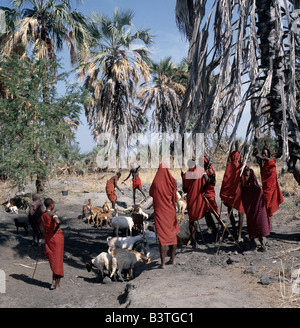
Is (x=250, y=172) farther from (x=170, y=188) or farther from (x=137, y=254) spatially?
(x=137, y=254)

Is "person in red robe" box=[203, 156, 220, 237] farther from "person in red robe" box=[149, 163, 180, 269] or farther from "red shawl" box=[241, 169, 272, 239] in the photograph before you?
"person in red robe" box=[149, 163, 180, 269]

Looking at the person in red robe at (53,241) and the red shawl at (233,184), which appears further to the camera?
the red shawl at (233,184)

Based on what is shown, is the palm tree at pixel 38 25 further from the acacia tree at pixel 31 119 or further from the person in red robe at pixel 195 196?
the person in red robe at pixel 195 196

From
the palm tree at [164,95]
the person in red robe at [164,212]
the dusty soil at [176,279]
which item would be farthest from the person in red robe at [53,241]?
the palm tree at [164,95]

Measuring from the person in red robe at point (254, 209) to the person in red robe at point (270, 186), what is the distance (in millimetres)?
885

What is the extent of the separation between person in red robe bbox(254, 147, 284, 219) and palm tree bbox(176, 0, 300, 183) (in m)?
0.51

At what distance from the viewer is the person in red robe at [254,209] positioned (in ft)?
24.1

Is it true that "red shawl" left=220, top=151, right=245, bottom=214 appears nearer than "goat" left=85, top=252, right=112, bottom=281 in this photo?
No

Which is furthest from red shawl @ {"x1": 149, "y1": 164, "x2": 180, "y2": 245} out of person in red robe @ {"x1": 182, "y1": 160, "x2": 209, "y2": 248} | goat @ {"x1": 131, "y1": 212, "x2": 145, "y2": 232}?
goat @ {"x1": 131, "y1": 212, "x2": 145, "y2": 232}

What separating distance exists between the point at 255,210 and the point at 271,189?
1.16m

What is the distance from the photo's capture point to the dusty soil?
515cm

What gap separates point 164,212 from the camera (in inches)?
281

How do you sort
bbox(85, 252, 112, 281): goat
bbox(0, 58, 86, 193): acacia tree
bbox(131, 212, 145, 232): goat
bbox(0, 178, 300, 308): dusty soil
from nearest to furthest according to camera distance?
bbox(0, 178, 300, 308): dusty soil
bbox(85, 252, 112, 281): goat
bbox(131, 212, 145, 232): goat
bbox(0, 58, 86, 193): acacia tree

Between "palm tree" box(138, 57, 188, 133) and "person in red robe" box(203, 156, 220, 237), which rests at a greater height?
"palm tree" box(138, 57, 188, 133)
